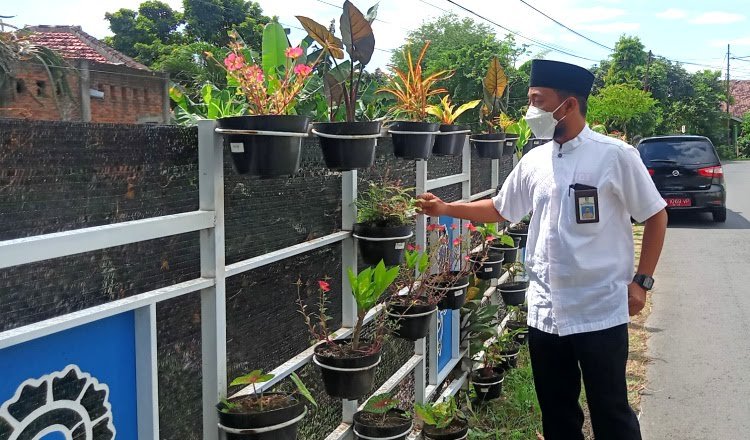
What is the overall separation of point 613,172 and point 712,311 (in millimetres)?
4878

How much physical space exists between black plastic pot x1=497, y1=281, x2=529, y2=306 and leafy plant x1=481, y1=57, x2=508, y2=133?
1186 millimetres

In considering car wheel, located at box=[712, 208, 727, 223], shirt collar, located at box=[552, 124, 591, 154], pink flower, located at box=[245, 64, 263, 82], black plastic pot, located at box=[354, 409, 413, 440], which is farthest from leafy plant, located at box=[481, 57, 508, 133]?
car wheel, located at box=[712, 208, 727, 223]

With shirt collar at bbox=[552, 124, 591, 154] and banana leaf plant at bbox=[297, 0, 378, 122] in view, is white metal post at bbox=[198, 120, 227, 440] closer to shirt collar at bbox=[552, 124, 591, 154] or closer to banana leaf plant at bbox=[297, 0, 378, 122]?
banana leaf plant at bbox=[297, 0, 378, 122]

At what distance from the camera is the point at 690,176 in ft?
41.0

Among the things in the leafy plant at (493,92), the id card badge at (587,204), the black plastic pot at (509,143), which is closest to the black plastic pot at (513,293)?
the black plastic pot at (509,143)

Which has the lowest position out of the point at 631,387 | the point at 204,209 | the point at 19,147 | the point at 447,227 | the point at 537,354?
the point at 631,387

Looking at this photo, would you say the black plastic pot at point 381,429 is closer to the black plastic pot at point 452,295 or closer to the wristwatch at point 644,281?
the black plastic pot at point 452,295

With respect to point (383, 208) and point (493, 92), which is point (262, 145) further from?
point (493, 92)

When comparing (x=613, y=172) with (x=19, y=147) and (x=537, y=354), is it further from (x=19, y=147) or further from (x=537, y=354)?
(x=19, y=147)

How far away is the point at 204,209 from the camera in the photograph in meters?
2.14

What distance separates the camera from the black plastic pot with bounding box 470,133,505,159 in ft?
16.8

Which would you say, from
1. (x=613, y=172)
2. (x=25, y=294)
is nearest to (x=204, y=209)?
(x=25, y=294)

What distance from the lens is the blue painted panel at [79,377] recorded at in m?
→ 1.57

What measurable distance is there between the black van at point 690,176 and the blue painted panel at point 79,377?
11885 mm
